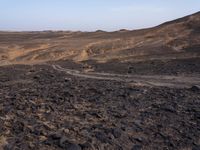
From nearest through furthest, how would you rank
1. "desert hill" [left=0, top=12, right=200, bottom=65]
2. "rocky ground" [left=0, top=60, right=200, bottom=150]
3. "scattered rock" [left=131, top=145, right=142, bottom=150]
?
1. "scattered rock" [left=131, top=145, right=142, bottom=150]
2. "rocky ground" [left=0, top=60, right=200, bottom=150]
3. "desert hill" [left=0, top=12, right=200, bottom=65]

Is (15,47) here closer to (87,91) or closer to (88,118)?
(87,91)

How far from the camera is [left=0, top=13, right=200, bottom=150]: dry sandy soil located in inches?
396

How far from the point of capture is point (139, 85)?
57.0 ft

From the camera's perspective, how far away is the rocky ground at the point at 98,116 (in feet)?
32.5

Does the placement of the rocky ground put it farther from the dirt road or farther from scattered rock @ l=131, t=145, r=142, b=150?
the dirt road

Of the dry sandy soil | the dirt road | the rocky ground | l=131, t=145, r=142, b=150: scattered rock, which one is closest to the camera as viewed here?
l=131, t=145, r=142, b=150: scattered rock

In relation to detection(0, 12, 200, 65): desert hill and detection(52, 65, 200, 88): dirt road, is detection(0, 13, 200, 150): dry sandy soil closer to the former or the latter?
detection(52, 65, 200, 88): dirt road

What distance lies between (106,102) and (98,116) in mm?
1897

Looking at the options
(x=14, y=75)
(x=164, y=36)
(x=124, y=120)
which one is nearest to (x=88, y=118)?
(x=124, y=120)

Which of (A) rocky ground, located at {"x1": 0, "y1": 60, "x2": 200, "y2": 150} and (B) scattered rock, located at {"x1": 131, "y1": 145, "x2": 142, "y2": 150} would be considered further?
(A) rocky ground, located at {"x1": 0, "y1": 60, "x2": 200, "y2": 150}

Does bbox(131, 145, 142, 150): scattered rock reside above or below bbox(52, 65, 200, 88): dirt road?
above

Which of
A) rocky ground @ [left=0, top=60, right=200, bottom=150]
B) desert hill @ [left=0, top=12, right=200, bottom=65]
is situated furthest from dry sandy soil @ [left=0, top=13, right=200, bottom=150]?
desert hill @ [left=0, top=12, right=200, bottom=65]

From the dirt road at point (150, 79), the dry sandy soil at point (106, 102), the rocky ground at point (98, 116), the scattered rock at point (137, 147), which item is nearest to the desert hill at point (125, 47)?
the dry sandy soil at point (106, 102)

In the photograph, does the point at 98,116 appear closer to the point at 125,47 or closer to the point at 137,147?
the point at 137,147
